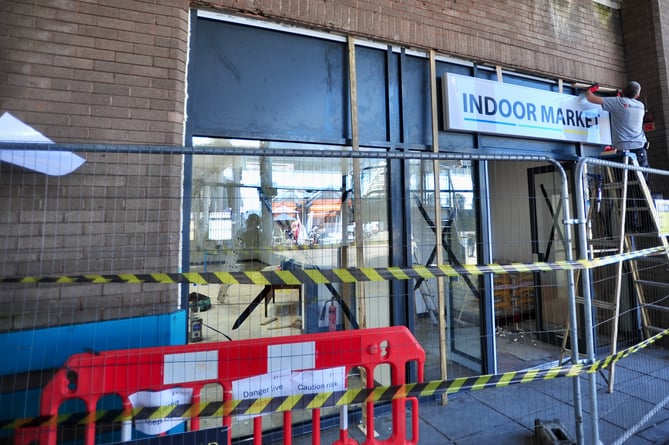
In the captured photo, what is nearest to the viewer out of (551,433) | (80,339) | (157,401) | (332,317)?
(157,401)

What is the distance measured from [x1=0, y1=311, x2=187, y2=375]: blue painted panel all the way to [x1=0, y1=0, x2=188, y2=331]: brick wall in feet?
0.25

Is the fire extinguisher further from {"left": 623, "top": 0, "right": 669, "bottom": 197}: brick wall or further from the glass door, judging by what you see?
{"left": 623, "top": 0, "right": 669, "bottom": 197}: brick wall

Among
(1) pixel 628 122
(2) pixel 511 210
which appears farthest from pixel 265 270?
(2) pixel 511 210

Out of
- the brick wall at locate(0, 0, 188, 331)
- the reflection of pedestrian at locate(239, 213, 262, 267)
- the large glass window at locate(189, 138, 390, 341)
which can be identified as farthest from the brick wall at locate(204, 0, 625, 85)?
the reflection of pedestrian at locate(239, 213, 262, 267)

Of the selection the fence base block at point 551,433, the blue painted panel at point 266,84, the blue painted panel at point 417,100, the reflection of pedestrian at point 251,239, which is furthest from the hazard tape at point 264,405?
the blue painted panel at point 417,100

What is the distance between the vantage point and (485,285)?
4.24 m

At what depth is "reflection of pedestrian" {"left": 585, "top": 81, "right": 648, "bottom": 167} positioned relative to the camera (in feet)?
14.7

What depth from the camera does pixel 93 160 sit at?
108 inches

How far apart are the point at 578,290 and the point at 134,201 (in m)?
5.49

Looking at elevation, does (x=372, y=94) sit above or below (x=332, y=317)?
above

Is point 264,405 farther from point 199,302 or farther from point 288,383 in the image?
point 199,302

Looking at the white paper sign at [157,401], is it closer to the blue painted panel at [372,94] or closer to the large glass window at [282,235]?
the large glass window at [282,235]

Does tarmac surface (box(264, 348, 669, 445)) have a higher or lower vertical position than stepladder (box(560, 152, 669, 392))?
lower

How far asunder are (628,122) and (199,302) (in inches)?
216
